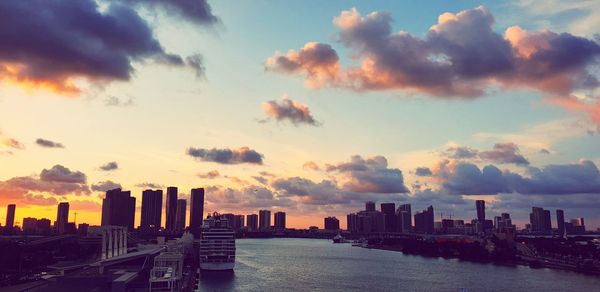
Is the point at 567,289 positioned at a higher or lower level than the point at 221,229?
lower

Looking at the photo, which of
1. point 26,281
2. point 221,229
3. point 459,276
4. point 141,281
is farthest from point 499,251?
point 26,281

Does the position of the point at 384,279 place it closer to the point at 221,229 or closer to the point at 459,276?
the point at 459,276

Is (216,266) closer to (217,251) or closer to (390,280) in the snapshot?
(217,251)

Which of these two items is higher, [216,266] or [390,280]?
[216,266]

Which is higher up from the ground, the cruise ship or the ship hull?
the cruise ship

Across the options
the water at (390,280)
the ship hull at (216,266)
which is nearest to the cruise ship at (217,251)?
the ship hull at (216,266)

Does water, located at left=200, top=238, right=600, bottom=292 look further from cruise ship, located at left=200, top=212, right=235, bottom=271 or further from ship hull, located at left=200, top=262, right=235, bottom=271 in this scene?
cruise ship, located at left=200, top=212, right=235, bottom=271

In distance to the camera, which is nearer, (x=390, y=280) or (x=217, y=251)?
(x=390, y=280)

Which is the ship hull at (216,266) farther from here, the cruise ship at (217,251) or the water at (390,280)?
the water at (390,280)

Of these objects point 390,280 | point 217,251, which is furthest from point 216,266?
point 390,280

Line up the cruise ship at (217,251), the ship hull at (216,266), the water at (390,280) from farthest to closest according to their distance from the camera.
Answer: the cruise ship at (217,251) < the ship hull at (216,266) < the water at (390,280)

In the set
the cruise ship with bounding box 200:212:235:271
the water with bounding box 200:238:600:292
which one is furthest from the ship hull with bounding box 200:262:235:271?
the water with bounding box 200:238:600:292
